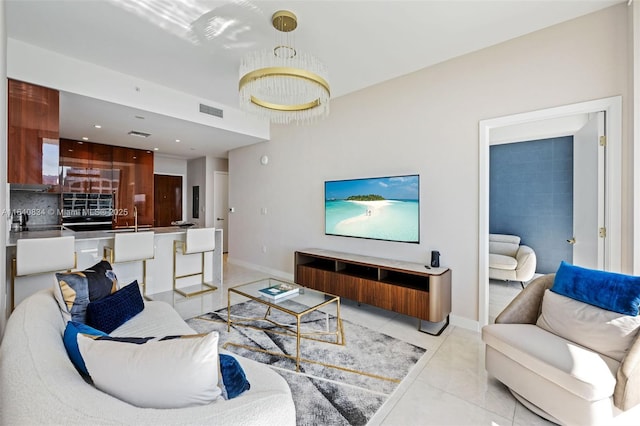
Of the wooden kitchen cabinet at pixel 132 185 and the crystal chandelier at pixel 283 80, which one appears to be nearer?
the crystal chandelier at pixel 283 80

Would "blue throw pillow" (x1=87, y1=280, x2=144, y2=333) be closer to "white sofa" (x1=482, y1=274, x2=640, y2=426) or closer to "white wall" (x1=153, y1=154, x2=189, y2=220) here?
"white sofa" (x1=482, y1=274, x2=640, y2=426)

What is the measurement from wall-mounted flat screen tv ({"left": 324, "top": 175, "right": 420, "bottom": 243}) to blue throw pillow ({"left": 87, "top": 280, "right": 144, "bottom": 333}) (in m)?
2.49

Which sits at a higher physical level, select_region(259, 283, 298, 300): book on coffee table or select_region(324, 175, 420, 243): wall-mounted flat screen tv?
select_region(324, 175, 420, 243): wall-mounted flat screen tv

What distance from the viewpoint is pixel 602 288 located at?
175 centimetres

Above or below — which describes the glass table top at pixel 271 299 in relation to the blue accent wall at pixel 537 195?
below

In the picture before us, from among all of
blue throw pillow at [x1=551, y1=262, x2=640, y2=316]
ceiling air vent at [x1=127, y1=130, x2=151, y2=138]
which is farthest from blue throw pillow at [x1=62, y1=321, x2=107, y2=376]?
ceiling air vent at [x1=127, y1=130, x2=151, y2=138]

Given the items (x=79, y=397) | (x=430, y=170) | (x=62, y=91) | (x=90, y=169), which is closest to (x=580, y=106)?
(x=430, y=170)

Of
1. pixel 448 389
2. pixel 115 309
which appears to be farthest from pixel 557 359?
pixel 115 309

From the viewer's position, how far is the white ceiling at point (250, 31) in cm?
224

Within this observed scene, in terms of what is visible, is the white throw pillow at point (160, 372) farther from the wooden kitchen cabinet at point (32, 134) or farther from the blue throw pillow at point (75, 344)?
the wooden kitchen cabinet at point (32, 134)

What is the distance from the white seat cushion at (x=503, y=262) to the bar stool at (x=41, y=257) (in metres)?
5.43

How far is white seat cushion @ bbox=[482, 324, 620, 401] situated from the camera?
1449 millimetres

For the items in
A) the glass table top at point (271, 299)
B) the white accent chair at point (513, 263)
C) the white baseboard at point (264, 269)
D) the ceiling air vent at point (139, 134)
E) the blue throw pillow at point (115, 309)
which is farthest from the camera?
the white baseboard at point (264, 269)

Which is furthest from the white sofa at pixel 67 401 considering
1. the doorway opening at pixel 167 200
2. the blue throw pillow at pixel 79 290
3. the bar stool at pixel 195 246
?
the doorway opening at pixel 167 200
